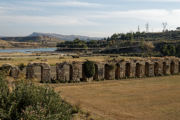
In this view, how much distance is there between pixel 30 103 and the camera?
6.83 metres

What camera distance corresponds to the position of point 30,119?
5.61 meters

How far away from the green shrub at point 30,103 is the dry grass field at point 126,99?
4.24 feet

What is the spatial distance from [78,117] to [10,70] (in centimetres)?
1034

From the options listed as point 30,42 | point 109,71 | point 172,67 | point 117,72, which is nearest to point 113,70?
point 109,71

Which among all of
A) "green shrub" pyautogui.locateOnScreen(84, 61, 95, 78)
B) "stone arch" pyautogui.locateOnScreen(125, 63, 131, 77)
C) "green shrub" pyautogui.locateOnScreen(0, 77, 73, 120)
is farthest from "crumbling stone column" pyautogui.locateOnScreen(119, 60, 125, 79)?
"green shrub" pyautogui.locateOnScreen(0, 77, 73, 120)

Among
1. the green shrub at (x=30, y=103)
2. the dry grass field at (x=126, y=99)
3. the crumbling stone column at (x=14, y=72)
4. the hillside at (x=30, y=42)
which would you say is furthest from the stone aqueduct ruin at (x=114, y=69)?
the hillside at (x=30, y=42)

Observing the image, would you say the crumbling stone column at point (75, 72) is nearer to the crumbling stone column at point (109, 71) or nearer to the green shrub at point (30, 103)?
the crumbling stone column at point (109, 71)

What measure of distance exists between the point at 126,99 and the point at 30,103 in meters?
9.22

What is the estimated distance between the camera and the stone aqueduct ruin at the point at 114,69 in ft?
64.7

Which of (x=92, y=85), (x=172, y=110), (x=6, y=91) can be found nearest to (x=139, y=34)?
(x=92, y=85)

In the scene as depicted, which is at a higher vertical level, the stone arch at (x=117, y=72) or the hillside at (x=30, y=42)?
the hillside at (x=30, y=42)

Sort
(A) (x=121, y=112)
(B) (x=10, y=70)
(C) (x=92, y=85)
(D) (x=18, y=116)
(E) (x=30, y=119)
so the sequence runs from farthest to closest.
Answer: (C) (x=92, y=85)
(B) (x=10, y=70)
(A) (x=121, y=112)
(D) (x=18, y=116)
(E) (x=30, y=119)

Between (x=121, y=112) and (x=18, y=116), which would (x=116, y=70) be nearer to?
(x=121, y=112)

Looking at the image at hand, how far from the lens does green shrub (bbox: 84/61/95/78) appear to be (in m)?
21.4
